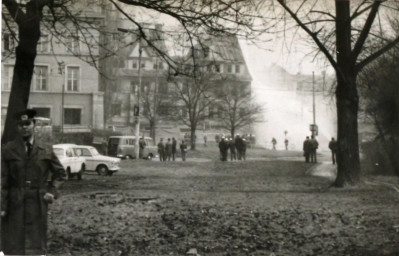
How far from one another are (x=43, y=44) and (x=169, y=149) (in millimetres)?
1180

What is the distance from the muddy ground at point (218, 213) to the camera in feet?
11.7

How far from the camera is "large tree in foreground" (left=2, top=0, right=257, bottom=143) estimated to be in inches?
145

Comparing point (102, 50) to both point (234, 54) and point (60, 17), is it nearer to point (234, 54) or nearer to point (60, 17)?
point (60, 17)

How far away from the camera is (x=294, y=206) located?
3887 millimetres

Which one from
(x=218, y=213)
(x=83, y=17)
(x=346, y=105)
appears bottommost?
(x=218, y=213)

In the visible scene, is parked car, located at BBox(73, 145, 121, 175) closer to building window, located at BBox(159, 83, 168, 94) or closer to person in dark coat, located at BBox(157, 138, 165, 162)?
person in dark coat, located at BBox(157, 138, 165, 162)

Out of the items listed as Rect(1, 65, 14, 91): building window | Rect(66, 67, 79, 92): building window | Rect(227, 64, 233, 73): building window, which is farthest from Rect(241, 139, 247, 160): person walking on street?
Rect(1, 65, 14, 91): building window

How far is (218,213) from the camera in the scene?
12.3ft

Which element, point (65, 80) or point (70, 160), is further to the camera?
point (70, 160)

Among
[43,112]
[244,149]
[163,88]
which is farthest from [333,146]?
[43,112]

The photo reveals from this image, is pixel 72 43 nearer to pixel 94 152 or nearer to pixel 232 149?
pixel 94 152

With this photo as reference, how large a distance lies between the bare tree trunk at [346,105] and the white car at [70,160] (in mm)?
1940

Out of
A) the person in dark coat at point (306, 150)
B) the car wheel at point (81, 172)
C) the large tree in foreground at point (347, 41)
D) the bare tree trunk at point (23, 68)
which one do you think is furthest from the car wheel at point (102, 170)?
the large tree in foreground at point (347, 41)

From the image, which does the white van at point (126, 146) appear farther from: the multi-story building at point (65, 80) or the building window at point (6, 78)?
the building window at point (6, 78)
